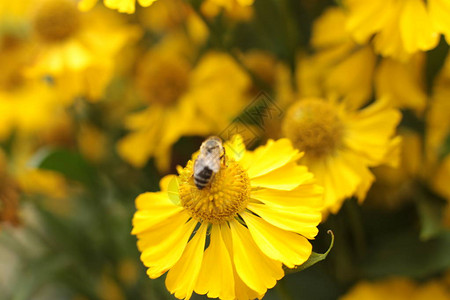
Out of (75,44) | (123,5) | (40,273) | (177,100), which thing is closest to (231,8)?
(123,5)

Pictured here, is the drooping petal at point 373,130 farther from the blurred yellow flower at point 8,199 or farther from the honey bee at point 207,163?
the blurred yellow flower at point 8,199

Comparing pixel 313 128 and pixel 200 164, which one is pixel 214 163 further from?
pixel 313 128

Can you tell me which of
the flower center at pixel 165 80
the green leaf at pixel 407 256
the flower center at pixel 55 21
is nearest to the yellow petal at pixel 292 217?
the green leaf at pixel 407 256

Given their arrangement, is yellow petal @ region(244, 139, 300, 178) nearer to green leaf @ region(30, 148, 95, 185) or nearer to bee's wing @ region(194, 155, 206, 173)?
bee's wing @ region(194, 155, 206, 173)

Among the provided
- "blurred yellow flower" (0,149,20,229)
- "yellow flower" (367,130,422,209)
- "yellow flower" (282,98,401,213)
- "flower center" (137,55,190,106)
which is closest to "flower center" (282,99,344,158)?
"yellow flower" (282,98,401,213)

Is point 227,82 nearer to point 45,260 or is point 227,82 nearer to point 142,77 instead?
point 142,77

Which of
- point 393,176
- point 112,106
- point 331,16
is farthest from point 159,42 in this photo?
point 393,176
